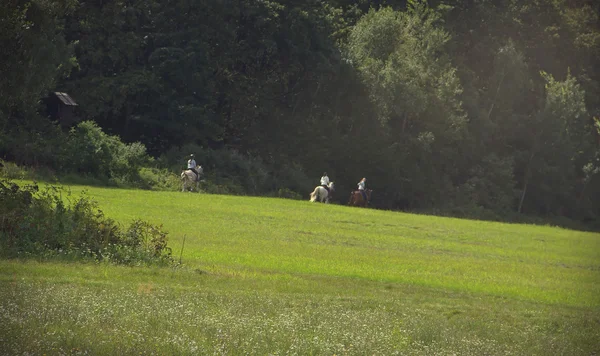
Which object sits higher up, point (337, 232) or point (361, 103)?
point (361, 103)

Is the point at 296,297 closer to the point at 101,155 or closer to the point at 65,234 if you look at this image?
the point at 65,234

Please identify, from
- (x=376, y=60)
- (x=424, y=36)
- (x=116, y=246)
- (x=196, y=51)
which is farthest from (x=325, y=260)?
(x=424, y=36)

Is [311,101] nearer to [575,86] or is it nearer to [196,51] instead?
[196,51]

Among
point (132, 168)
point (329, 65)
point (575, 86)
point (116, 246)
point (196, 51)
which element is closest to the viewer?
point (116, 246)

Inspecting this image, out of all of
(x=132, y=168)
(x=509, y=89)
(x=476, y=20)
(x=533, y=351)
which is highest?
(x=476, y=20)

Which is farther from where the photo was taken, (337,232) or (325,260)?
(337,232)

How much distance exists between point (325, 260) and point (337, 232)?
9.72 meters

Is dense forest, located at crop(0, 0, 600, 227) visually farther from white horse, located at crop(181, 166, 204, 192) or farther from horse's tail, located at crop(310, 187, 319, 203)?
horse's tail, located at crop(310, 187, 319, 203)

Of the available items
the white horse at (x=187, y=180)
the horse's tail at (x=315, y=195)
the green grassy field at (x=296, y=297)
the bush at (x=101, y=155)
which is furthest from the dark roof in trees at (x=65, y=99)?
the green grassy field at (x=296, y=297)

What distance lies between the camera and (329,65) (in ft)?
229

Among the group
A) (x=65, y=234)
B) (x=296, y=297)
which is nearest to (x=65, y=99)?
(x=65, y=234)

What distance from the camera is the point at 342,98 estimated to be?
7525 cm

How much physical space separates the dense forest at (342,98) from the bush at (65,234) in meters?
13.4

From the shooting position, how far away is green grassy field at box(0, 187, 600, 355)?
14.4 meters
